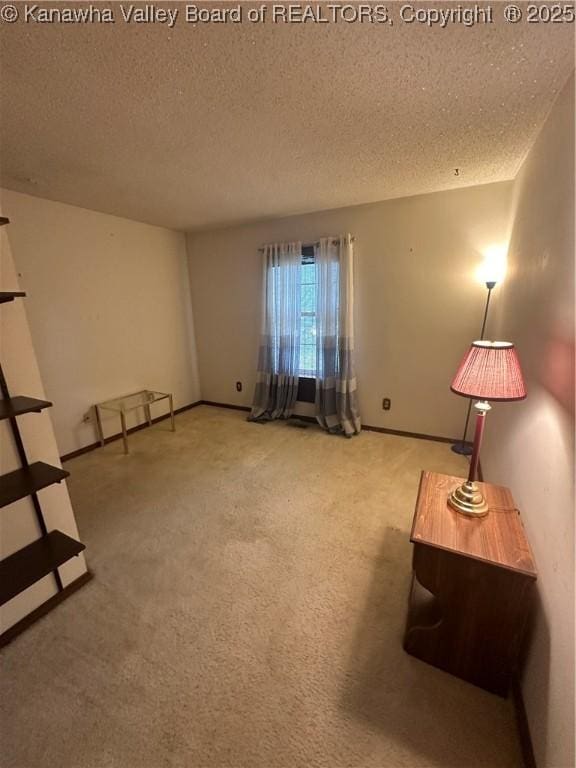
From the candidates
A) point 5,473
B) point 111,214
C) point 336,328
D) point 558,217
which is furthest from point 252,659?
point 111,214

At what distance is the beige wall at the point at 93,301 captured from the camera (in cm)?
270

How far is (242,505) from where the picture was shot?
7.50ft

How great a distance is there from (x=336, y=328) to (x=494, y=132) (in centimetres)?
190

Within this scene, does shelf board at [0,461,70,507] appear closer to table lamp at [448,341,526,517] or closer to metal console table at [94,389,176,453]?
metal console table at [94,389,176,453]

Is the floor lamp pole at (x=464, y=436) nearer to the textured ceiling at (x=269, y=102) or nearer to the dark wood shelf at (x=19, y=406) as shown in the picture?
the textured ceiling at (x=269, y=102)

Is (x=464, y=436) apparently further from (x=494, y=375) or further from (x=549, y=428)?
(x=494, y=375)

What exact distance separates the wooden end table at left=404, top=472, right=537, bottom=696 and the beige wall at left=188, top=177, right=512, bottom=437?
2028 mm

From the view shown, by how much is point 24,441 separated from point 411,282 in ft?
10.4

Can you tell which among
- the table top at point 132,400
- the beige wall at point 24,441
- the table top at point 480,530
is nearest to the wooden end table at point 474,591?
the table top at point 480,530

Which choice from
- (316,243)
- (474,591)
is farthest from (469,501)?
(316,243)

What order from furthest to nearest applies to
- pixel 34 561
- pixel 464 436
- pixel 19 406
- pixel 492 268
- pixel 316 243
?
pixel 316 243
pixel 464 436
pixel 492 268
pixel 34 561
pixel 19 406

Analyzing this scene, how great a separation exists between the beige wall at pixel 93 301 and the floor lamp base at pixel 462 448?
337 cm

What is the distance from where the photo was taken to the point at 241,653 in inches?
51.8

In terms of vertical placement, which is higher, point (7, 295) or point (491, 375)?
point (7, 295)
